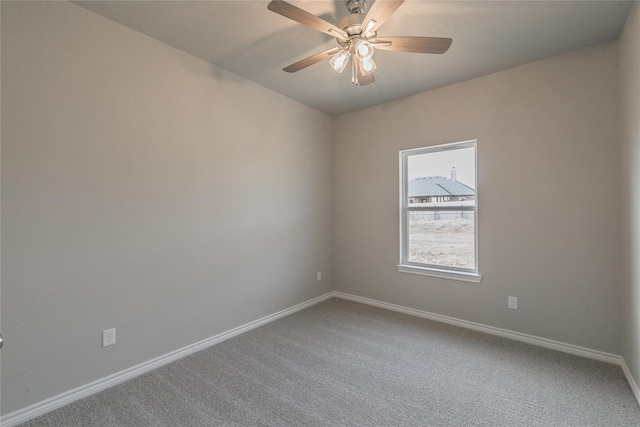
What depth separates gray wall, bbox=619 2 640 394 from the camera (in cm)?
189

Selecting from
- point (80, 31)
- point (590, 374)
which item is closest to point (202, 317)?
point (80, 31)

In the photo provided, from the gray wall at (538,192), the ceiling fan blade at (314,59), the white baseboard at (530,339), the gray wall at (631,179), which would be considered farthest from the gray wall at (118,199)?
the gray wall at (631,179)

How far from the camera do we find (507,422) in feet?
5.66

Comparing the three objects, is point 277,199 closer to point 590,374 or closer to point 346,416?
point 346,416

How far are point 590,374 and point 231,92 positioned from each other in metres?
3.88

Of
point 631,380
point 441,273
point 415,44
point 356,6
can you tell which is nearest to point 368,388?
point 441,273

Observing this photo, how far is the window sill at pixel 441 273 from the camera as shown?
3.05m

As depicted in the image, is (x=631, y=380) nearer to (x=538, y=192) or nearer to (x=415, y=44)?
(x=538, y=192)

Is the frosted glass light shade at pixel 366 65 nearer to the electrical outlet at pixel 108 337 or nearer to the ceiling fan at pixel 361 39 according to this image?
the ceiling fan at pixel 361 39

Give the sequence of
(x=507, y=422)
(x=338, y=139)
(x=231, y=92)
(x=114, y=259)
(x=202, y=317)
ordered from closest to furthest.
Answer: (x=507, y=422), (x=114, y=259), (x=202, y=317), (x=231, y=92), (x=338, y=139)

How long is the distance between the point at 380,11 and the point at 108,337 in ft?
9.11

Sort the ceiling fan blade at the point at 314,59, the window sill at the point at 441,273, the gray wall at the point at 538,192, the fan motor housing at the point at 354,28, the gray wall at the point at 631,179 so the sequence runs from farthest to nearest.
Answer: the window sill at the point at 441,273 → the gray wall at the point at 538,192 → the ceiling fan blade at the point at 314,59 → the gray wall at the point at 631,179 → the fan motor housing at the point at 354,28

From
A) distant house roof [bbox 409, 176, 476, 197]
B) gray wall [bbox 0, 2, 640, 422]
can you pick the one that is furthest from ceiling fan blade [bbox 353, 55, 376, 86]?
distant house roof [bbox 409, 176, 476, 197]

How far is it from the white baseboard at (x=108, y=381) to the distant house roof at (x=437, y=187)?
93.3 inches
